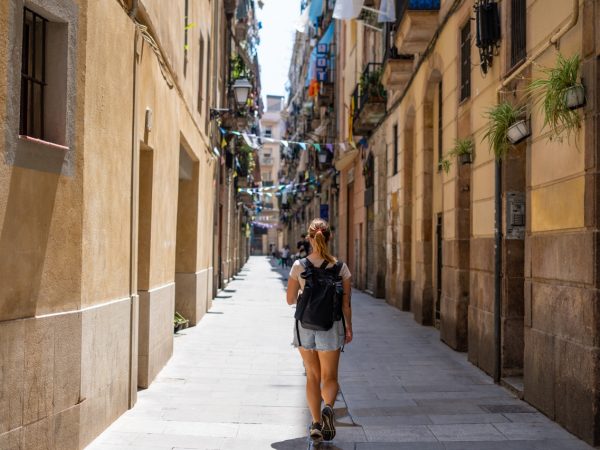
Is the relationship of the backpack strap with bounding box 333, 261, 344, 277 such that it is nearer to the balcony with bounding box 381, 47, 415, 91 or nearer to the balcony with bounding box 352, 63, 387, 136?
the balcony with bounding box 381, 47, 415, 91

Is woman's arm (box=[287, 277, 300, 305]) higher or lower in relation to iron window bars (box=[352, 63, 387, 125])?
lower

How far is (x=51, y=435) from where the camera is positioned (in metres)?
4.93

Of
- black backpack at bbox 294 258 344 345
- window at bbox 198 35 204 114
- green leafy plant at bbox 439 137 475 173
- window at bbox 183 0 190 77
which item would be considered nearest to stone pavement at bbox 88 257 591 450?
black backpack at bbox 294 258 344 345

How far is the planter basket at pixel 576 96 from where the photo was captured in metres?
5.94

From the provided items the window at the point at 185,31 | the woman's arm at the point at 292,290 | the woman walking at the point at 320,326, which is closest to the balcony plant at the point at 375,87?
the window at the point at 185,31

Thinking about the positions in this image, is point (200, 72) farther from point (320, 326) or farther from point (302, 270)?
point (320, 326)

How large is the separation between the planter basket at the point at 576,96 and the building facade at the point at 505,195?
2.5 inches

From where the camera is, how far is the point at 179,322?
42.7 ft

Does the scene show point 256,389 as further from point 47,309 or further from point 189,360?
point 47,309

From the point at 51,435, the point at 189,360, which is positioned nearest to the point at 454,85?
the point at 189,360

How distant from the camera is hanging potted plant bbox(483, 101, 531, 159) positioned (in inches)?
301

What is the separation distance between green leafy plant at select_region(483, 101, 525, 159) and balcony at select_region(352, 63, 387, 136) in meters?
11.8

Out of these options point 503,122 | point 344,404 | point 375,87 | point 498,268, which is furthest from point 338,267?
point 375,87

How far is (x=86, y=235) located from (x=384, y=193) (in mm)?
15771
